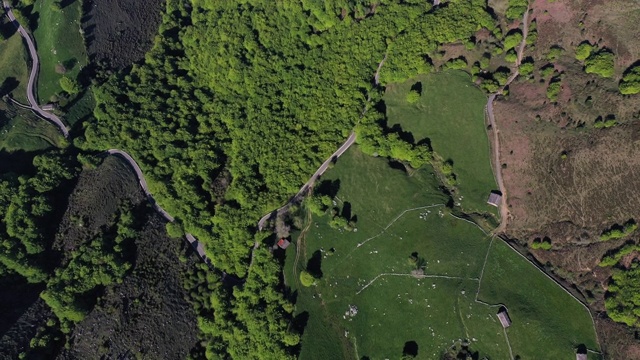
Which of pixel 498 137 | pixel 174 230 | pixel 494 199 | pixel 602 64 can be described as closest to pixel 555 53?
pixel 602 64

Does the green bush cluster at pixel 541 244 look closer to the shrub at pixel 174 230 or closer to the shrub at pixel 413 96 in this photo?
the shrub at pixel 413 96

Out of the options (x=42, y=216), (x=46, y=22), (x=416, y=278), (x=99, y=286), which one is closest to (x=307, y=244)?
(x=416, y=278)

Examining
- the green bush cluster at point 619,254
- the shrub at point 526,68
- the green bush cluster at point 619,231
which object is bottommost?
the green bush cluster at point 619,254

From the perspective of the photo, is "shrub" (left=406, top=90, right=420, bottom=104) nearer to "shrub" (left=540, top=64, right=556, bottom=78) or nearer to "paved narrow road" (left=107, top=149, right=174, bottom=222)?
"shrub" (left=540, top=64, right=556, bottom=78)

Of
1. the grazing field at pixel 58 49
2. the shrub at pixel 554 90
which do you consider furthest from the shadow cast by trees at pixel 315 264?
the grazing field at pixel 58 49

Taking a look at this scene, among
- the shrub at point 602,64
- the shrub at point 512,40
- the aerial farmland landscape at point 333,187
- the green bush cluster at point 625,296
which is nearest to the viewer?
the green bush cluster at point 625,296

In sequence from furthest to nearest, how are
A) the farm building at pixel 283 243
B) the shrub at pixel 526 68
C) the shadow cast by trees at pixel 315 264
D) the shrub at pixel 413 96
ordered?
the shrub at pixel 413 96
the shrub at pixel 526 68
the farm building at pixel 283 243
the shadow cast by trees at pixel 315 264

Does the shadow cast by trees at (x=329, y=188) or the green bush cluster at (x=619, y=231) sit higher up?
the green bush cluster at (x=619, y=231)

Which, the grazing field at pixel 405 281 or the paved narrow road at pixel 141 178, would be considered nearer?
the grazing field at pixel 405 281
